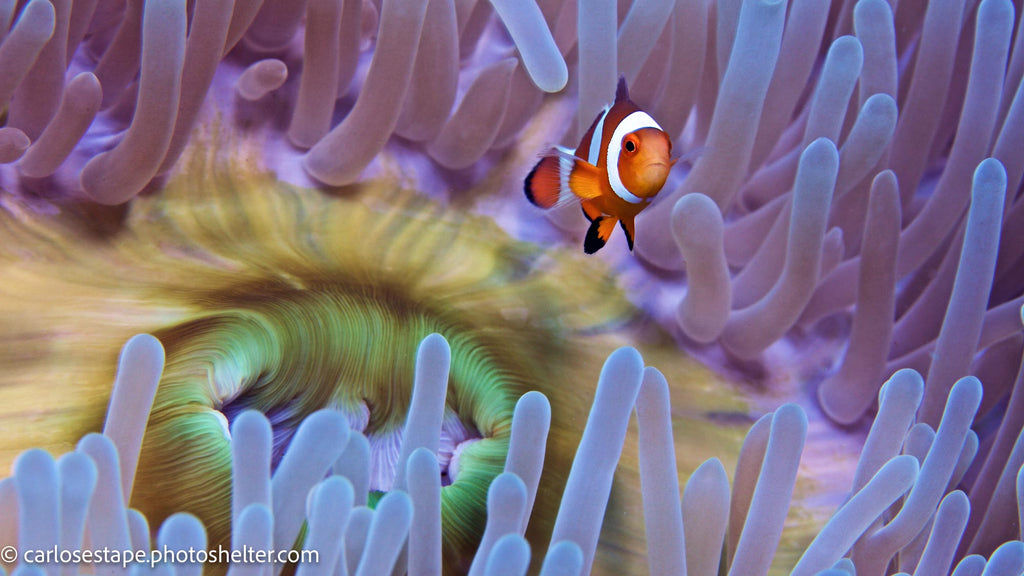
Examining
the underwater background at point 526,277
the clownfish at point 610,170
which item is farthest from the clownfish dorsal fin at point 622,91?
the underwater background at point 526,277

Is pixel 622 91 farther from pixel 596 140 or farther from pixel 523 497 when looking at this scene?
pixel 523 497

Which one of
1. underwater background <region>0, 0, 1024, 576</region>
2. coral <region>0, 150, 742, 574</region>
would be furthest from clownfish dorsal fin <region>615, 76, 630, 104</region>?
coral <region>0, 150, 742, 574</region>

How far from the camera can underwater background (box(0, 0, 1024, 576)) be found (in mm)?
870

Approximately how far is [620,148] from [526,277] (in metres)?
0.32

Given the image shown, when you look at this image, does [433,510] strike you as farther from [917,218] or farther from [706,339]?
[917,218]

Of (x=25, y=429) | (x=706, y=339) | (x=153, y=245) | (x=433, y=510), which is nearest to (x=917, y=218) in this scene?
(x=706, y=339)

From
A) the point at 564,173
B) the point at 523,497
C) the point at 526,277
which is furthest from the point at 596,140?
the point at 523,497

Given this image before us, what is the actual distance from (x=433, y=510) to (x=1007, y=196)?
97cm

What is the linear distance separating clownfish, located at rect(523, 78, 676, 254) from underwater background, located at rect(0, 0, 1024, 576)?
0.13 m

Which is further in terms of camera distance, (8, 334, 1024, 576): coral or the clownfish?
the clownfish

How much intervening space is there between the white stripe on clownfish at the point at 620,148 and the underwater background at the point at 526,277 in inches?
5.9

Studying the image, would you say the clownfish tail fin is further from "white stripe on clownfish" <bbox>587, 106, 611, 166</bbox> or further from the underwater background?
the underwater background

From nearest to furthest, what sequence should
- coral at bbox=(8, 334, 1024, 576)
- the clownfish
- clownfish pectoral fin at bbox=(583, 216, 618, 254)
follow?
coral at bbox=(8, 334, 1024, 576) < the clownfish < clownfish pectoral fin at bbox=(583, 216, 618, 254)

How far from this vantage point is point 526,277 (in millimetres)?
1161
